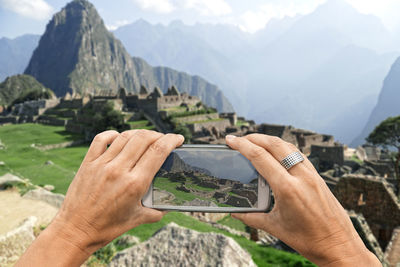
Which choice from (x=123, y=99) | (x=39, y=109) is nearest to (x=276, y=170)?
(x=123, y=99)

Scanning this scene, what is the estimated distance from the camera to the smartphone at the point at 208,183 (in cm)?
211

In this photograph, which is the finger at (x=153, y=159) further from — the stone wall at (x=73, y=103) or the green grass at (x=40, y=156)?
the stone wall at (x=73, y=103)

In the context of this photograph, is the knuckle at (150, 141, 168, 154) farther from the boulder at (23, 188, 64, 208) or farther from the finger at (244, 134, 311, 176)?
the boulder at (23, 188, 64, 208)

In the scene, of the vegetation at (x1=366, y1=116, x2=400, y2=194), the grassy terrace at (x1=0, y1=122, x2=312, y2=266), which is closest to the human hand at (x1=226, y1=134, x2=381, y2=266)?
the grassy terrace at (x1=0, y1=122, x2=312, y2=266)

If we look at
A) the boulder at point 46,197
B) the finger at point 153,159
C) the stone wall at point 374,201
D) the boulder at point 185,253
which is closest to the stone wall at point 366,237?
the stone wall at point 374,201

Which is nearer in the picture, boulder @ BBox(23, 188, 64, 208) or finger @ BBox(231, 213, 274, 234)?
finger @ BBox(231, 213, 274, 234)

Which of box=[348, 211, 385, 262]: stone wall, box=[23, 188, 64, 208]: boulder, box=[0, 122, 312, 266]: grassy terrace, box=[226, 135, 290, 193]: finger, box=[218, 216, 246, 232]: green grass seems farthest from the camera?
box=[218, 216, 246, 232]: green grass

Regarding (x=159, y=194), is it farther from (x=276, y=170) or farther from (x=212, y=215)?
(x=212, y=215)

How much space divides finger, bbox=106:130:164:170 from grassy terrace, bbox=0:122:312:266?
6.97m

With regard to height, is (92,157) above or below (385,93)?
below

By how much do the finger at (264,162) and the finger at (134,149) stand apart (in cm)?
79

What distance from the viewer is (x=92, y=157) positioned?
80.4 inches

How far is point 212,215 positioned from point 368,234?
29.8 ft

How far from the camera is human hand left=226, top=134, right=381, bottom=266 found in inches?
65.7
